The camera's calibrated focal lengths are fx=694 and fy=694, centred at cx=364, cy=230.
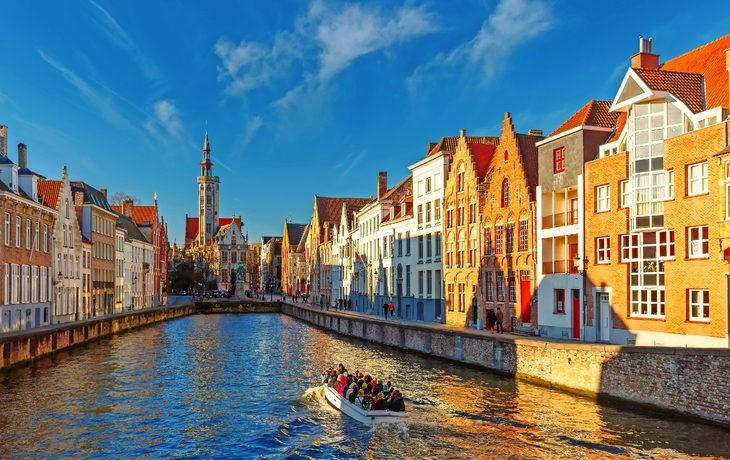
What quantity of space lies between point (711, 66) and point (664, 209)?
732 centimetres

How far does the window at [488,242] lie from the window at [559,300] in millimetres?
7865

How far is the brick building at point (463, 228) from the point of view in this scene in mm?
47219

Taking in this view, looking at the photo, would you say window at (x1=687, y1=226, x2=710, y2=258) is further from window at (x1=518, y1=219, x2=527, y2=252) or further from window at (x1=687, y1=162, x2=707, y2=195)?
window at (x1=518, y1=219, x2=527, y2=252)

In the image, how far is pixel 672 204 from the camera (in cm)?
2927

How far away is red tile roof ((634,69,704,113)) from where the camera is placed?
97.8 feet

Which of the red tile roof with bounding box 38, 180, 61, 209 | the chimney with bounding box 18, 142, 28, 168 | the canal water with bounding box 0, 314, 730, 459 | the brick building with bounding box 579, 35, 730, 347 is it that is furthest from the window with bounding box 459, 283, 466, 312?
the chimney with bounding box 18, 142, 28, 168

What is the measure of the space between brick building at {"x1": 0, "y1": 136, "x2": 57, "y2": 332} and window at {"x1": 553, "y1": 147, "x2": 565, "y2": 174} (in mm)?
31787

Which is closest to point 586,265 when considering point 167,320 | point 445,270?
point 445,270

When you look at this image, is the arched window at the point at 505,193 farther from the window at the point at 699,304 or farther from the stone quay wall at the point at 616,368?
the window at the point at 699,304

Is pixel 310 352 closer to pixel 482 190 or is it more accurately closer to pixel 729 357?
pixel 482 190

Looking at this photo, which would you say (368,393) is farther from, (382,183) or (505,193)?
(382,183)

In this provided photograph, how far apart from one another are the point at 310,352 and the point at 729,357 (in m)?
30.9

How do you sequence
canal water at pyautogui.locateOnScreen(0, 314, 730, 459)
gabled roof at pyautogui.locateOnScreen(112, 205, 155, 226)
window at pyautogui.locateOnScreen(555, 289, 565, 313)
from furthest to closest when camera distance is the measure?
gabled roof at pyautogui.locateOnScreen(112, 205, 155, 226)
window at pyautogui.locateOnScreen(555, 289, 565, 313)
canal water at pyautogui.locateOnScreen(0, 314, 730, 459)

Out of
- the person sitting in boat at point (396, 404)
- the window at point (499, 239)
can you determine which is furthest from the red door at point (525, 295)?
the person sitting in boat at point (396, 404)
